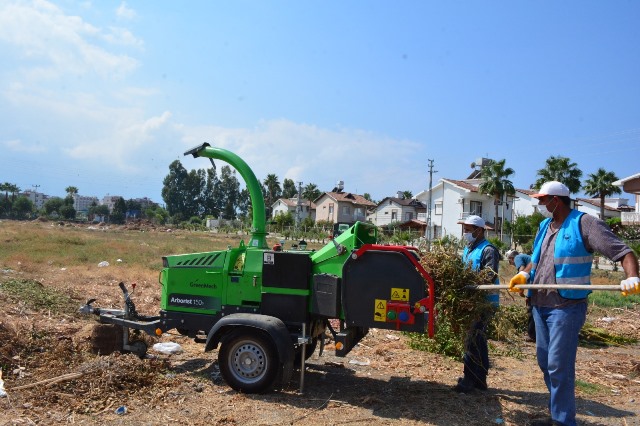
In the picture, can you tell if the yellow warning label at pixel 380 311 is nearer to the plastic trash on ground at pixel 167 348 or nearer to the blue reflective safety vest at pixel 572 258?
the blue reflective safety vest at pixel 572 258

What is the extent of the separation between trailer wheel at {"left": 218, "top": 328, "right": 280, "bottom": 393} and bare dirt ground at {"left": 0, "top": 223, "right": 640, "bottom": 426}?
13 centimetres

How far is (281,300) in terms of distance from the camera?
597cm

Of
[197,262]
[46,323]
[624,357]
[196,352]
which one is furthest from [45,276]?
[624,357]

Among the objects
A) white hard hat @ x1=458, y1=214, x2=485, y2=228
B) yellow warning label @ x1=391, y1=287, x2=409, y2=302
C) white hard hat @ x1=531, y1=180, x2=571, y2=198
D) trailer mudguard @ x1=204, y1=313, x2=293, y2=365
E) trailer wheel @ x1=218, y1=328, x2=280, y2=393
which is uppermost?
white hard hat @ x1=531, y1=180, x2=571, y2=198

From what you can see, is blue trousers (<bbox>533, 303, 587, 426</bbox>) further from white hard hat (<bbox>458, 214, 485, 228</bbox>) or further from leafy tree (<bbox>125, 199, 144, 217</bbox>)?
leafy tree (<bbox>125, 199, 144, 217</bbox>)

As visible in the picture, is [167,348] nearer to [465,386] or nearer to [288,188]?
[465,386]

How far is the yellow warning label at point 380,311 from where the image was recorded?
5453 mm

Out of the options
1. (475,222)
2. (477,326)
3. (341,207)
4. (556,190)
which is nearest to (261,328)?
(477,326)

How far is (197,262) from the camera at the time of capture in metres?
6.46

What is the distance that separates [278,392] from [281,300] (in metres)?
1.01

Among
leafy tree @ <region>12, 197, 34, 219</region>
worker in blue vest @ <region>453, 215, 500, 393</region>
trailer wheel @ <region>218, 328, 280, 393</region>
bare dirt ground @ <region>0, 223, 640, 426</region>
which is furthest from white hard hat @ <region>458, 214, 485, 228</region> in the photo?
leafy tree @ <region>12, 197, 34, 219</region>

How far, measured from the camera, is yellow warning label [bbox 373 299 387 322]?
17.9 ft

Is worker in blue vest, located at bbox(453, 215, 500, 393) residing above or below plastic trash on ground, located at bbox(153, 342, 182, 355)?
above

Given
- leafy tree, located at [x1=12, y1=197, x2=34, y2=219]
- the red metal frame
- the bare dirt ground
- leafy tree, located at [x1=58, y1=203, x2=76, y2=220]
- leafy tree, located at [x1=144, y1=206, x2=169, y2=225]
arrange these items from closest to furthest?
1. the bare dirt ground
2. the red metal frame
3. leafy tree, located at [x1=144, y1=206, x2=169, y2=225]
4. leafy tree, located at [x1=58, y1=203, x2=76, y2=220]
5. leafy tree, located at [x1=12, y1=197, x2=34, y2=219]
